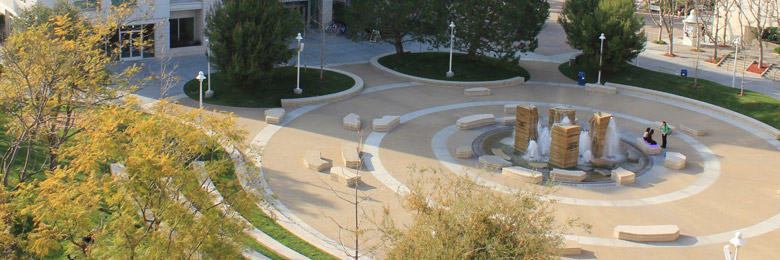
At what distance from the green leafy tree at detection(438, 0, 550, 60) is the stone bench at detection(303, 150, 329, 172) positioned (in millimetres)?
17410

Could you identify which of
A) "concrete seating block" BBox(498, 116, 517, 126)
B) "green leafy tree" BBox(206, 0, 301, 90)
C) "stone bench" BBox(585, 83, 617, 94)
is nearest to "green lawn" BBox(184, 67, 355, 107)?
"green leafy tree" BBox(206, 0, 301, 90)

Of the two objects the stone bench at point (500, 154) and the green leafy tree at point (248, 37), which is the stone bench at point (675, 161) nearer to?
the stone bench at point (500, 154)

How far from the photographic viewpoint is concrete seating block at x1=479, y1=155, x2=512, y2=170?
1205 inches

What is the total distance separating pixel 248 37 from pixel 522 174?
15743 mm

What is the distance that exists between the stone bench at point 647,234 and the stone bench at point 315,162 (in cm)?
1107

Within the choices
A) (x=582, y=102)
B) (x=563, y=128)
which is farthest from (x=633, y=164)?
(x=582, y=102)

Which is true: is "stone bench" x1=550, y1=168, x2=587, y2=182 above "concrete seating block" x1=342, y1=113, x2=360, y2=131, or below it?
below

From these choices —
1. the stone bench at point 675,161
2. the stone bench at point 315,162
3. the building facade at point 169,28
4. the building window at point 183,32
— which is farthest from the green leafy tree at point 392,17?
the stone bench at point 675,161

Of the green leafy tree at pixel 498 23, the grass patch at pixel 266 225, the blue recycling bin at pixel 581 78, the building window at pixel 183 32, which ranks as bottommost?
the grass patch at pixel 266 225

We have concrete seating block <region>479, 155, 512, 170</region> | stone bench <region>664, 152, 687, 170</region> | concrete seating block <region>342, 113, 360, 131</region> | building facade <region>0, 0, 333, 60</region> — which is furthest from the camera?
building facade <region>0, 0, 333, 60</region>

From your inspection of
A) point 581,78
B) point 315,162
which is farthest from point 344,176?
point 581,78

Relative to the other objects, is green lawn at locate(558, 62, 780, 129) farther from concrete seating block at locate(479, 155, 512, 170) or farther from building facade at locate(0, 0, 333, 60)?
building facade at locate(0, 0, 333, 60)

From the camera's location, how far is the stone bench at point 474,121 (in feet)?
118

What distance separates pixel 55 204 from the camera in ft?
53.5
